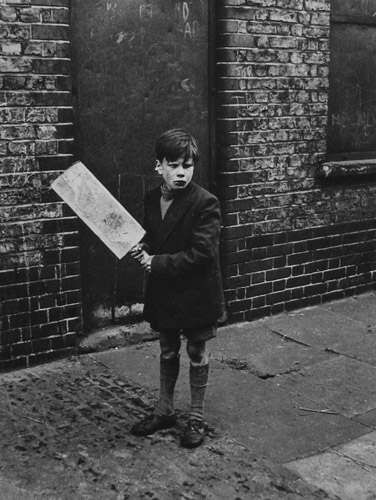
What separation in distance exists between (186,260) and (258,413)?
3.77 ft

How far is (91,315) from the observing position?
16.6 feet

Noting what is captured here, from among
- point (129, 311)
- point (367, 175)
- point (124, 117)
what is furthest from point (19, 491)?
point (367, 175)

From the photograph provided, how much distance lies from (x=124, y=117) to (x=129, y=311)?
144cm

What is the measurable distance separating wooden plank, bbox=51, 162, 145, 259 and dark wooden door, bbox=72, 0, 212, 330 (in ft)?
5.21

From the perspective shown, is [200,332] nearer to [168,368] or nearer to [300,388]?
[168,368]

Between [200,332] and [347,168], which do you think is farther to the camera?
[347,168]

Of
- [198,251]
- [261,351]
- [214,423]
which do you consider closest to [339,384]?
[261,351]

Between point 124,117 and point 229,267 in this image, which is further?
point 229,267

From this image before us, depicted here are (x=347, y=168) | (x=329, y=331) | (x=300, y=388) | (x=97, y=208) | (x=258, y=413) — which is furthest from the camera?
(x=347, y=168)

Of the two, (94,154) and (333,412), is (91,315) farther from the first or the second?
(333,412)

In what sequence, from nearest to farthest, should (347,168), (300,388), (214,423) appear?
1. (214,423)
2. (300,388)
3. (347,168)

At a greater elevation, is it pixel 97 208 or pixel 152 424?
pixel 97 208

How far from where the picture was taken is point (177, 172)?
337cm

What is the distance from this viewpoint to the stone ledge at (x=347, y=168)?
6.02m
